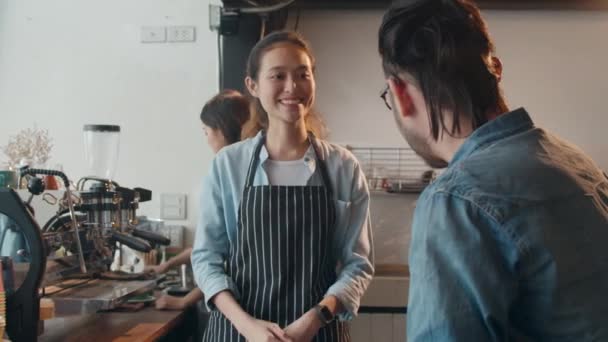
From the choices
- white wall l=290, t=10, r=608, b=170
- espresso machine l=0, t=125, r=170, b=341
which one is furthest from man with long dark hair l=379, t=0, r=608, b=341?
white wall l=290, t=10, r=608, b=170

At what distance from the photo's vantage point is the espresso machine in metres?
1.12

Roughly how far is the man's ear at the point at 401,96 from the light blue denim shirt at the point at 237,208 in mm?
598

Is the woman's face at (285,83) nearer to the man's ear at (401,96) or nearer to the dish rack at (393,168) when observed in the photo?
the man's ear at (401,96)

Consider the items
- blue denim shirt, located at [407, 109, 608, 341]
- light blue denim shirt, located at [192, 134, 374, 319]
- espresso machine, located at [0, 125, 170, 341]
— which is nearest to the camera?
blue denim shirt, located at [407, 109, 608, 341]

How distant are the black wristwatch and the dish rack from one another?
1.09 m

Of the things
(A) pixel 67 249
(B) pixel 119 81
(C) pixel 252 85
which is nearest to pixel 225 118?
(C) pixel 252 85

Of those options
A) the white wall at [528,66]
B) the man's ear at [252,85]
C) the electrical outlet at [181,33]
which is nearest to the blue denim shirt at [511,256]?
the man's ear at [252,85]

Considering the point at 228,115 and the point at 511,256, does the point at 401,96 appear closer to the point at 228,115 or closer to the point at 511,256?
the point at 511,256

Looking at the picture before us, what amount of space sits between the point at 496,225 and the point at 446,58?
20 centimetres

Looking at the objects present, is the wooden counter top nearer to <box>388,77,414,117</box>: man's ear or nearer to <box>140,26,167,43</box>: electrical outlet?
<box>388,77,414,117</box>: man's ear

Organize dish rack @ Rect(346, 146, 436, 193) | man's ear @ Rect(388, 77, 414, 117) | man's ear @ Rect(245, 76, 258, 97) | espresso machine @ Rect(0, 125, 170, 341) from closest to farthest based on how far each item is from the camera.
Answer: man's ear @ Rect(388, 77, 414, 117)
espresso machine @ Rect(0, 125, 170, 341)
man's ear @ Rect(245, 76, 258, 97)
dish rack @ Rect(346, 146, 436, 193)

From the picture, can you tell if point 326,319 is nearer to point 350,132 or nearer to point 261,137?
point 261,137

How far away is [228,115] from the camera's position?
1.78 m

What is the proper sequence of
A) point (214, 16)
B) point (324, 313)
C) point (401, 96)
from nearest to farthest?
point (401, 96) < point (324, 313) < point (214, 16)
